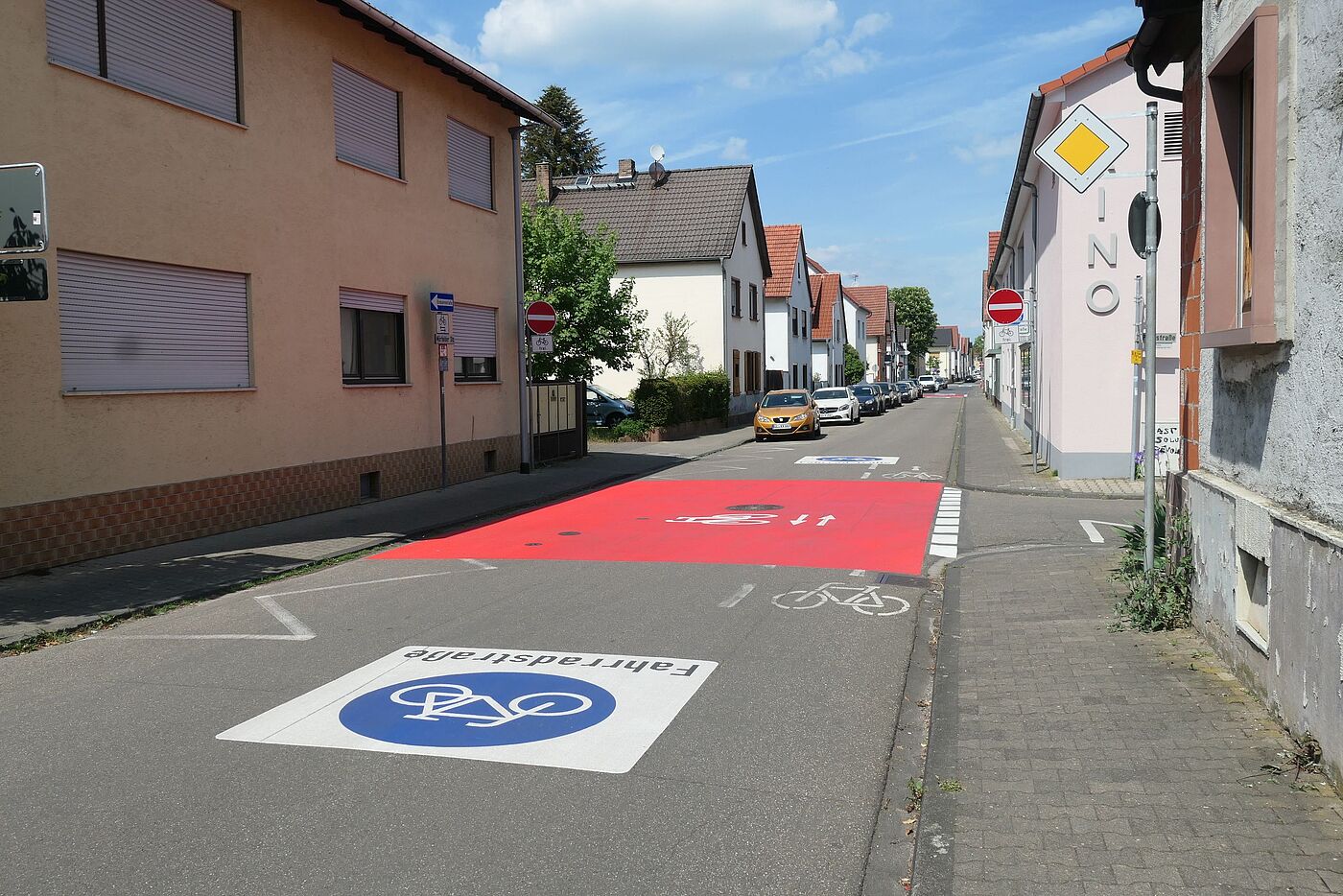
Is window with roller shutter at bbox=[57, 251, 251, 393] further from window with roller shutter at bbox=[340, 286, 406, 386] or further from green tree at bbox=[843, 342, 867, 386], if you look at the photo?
green tree at bbox=[843, 342, 867, 386]

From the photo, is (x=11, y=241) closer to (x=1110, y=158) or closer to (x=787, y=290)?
(x=1110, y=158)

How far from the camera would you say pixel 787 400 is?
32.3 meters

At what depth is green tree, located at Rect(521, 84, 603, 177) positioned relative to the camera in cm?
6256

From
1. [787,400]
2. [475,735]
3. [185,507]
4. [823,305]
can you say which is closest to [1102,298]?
[185,507]

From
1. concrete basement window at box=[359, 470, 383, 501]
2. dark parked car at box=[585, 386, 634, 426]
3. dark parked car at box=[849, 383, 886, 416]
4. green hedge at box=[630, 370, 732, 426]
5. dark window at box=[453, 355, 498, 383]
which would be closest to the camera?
concrete basement window at box=[359, 470, 383, 501]

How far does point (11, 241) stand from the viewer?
7.37m

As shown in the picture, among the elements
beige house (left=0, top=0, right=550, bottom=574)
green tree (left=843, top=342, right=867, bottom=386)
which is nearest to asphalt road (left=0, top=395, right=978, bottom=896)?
beige house (left=0, top=0, right=550, bottom=574)

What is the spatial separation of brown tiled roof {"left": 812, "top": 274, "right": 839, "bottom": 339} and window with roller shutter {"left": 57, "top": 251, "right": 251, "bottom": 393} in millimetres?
56849

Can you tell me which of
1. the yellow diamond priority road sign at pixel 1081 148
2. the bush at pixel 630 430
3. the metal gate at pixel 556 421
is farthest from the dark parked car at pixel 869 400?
the yellow diamond priority road sign at pixel 1081 148

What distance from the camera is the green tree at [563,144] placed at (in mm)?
62562

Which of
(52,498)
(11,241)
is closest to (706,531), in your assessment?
(52,498)

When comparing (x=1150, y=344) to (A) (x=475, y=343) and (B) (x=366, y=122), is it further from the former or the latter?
(A) (x=475, y=343)

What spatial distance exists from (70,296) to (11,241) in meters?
3.38

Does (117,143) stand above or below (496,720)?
above
